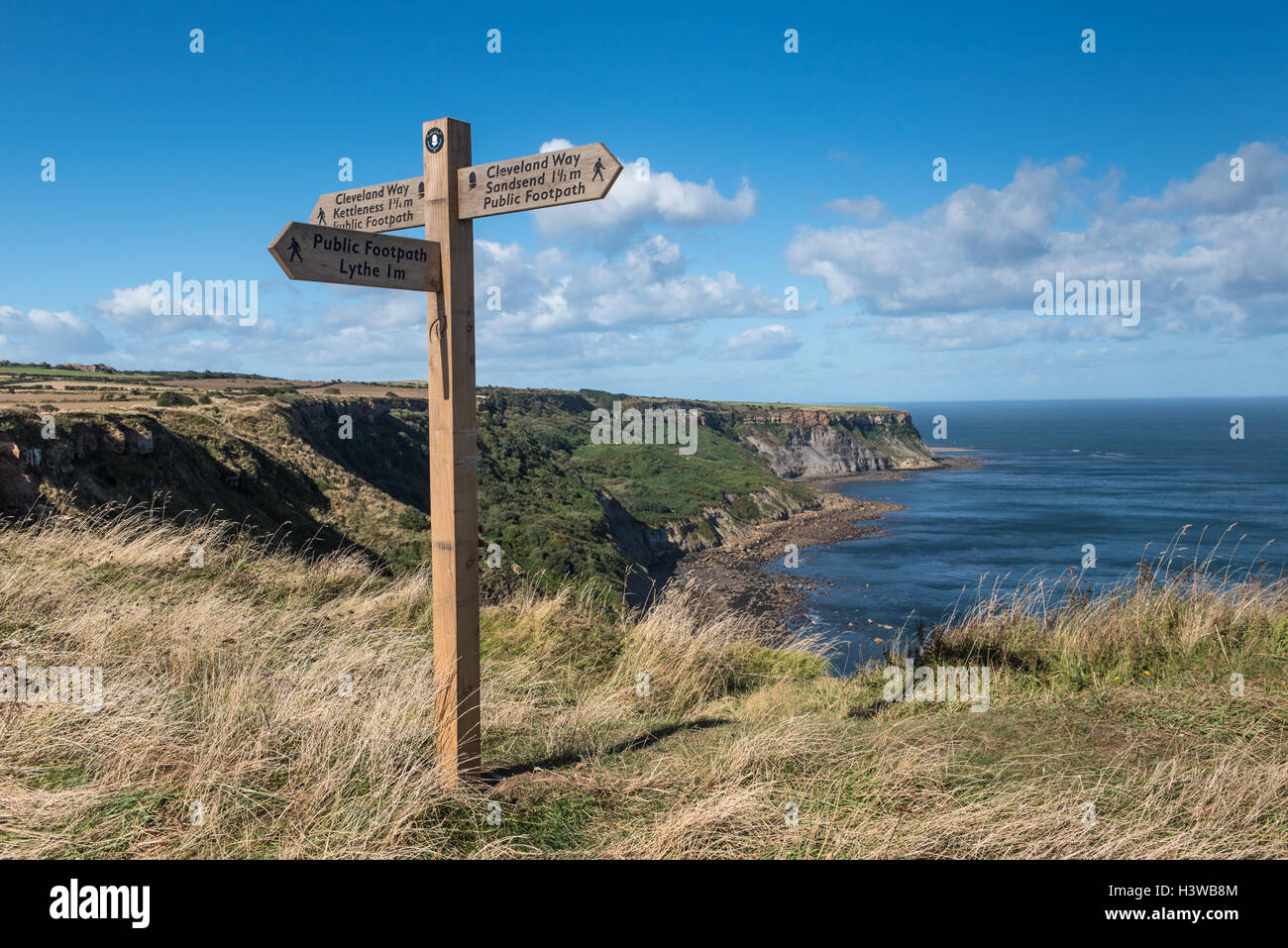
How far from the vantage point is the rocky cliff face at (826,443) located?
4302 inches

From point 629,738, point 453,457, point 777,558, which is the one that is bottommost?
point 777,558

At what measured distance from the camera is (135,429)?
22.8 m

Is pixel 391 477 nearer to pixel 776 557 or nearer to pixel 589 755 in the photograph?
pixel 776 557

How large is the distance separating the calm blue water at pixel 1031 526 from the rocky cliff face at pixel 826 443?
959 cm

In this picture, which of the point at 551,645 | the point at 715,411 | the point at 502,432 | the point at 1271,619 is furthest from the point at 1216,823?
the point at 715,411

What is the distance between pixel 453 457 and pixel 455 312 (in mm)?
715

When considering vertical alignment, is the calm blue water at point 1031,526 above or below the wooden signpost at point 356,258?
below

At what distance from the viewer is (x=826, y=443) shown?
11356cm

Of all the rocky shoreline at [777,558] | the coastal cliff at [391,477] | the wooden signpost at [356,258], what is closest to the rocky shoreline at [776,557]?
the rocky shoreline at [777,558]

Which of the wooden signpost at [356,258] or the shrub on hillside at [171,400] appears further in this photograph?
the shrub on hillside at [171,400]

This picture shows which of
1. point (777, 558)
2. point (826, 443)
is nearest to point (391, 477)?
point (777, 558)

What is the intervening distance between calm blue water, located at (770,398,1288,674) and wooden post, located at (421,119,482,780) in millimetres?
7744

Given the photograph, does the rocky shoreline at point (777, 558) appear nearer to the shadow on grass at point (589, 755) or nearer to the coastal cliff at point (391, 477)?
the coastal cliff at point (391, 477)
